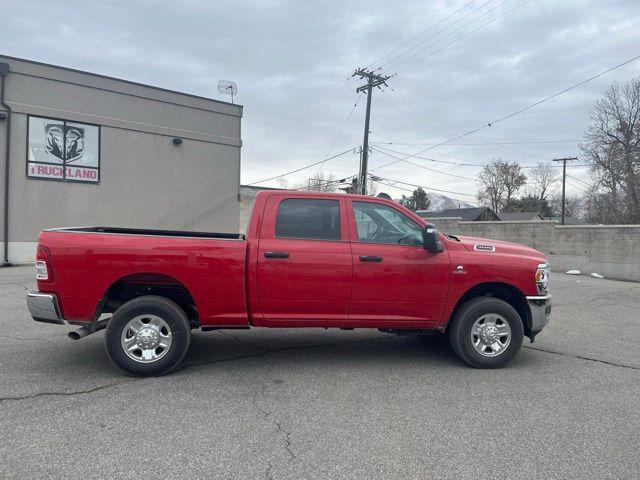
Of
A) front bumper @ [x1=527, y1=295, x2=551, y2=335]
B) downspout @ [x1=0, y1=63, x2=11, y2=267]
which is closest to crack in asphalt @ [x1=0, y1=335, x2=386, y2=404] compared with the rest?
front bumper @ [x1=527, y1=295, x2=551, y2=335]

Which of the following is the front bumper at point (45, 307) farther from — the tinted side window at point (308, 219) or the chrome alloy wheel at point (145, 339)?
the tinted side window at point (308, 219)

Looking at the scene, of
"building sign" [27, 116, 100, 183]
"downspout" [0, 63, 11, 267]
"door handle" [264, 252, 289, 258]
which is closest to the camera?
"door handle" [264, 252, 289, 258]

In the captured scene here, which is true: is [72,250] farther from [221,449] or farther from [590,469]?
[590,469]

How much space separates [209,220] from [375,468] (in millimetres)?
19554

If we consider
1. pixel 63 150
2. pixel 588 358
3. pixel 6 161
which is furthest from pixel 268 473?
pixel 63 150

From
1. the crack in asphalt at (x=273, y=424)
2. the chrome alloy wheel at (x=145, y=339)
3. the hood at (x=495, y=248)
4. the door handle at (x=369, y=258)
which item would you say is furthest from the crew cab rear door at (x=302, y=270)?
the hood at (x=495, y=248)

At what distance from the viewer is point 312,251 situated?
5035 millimetres

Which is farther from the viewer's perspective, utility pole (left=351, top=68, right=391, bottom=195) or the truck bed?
utility pole (left=351, top=68, right=391, bottom=195)

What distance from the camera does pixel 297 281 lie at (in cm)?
499

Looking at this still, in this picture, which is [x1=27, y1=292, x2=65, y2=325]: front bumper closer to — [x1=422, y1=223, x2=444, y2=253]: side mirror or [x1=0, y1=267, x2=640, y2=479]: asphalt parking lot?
[x1=0, y1=267, x2=640, y2=479]: asphalt parking lot

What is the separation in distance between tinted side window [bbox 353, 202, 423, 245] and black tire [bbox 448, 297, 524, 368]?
3.11ft

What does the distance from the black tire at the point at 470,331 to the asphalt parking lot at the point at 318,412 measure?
6.2 inches

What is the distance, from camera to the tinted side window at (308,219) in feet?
17.0

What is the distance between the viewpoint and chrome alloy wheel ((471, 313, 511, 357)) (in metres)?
5.27
